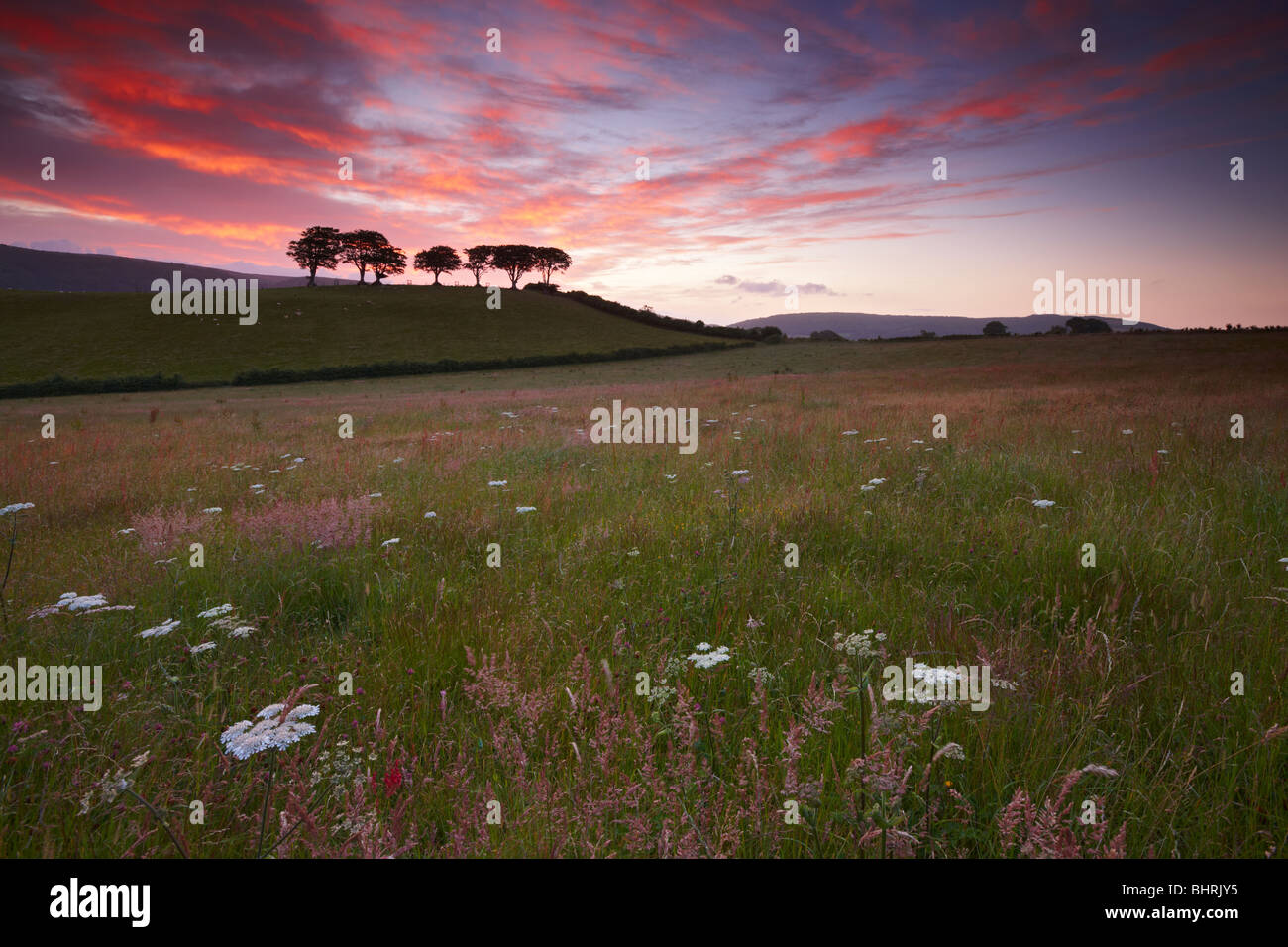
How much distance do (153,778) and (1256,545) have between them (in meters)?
7.23

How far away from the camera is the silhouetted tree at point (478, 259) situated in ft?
361

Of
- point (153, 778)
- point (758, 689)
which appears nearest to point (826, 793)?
point (758, 689)

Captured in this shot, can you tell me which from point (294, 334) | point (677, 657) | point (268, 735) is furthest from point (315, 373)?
point (268, 735)

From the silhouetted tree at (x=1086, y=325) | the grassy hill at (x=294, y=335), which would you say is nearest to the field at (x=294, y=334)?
the grassy hill at (x=294, y=335)

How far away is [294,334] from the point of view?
205ft

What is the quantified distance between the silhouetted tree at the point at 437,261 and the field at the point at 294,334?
79.0 ft

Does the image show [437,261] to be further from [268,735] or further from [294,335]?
[268,735]

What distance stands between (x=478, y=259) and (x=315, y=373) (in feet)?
226

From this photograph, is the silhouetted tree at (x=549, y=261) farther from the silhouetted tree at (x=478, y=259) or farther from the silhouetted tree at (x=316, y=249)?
the silhouetted tree at (x=316, y=249)

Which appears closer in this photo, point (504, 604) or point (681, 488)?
point (504, 604)

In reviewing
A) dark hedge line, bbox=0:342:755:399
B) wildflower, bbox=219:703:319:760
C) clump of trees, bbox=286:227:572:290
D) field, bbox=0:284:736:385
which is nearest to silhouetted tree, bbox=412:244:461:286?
clump of trees, bbox=286:227:572:290

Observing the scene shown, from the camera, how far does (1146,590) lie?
3.74 metres
